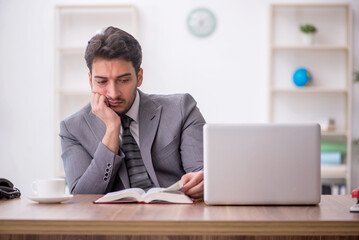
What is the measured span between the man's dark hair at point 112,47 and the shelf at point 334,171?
9.20 feet

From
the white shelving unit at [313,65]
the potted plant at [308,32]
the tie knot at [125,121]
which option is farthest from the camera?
the white shelving unit at [313,65]

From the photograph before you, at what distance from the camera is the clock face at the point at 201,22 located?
15.8 ft

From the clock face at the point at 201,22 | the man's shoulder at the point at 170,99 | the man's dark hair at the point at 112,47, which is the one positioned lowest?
the man's shoulder at the point at 170,99

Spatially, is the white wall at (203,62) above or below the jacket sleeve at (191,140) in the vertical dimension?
above

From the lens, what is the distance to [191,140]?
223 centimetres

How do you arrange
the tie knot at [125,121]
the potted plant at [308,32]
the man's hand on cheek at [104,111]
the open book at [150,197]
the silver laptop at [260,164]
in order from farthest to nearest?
Answer: the potted plant at [308,32], the tie knot at [125,121], the man's hand on cheek at [104,111], the open book at [150,197], the silver laptop at [260,164]

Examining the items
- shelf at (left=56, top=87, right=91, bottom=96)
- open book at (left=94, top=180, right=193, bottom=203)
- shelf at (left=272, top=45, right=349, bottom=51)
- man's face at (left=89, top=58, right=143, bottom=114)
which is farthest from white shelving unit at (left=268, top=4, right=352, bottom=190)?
open book at (left=94, top=180, right=193, bottom=203)

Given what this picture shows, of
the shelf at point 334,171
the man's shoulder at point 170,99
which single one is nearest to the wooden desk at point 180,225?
the man's shoulder at point 170,99

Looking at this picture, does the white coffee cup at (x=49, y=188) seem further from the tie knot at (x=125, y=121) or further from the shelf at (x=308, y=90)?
the shelf at (x=308, y=90)

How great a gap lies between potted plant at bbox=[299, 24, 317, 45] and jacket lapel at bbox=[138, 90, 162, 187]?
273 centimetres

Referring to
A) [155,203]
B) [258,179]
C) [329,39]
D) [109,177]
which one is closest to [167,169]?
[109,177]

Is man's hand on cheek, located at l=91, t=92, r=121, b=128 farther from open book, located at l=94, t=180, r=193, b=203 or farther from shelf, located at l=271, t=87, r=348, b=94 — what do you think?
shelf, located at l=271, t=87, r=348, b=94

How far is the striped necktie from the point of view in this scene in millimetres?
2146

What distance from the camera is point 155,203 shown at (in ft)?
5.35
